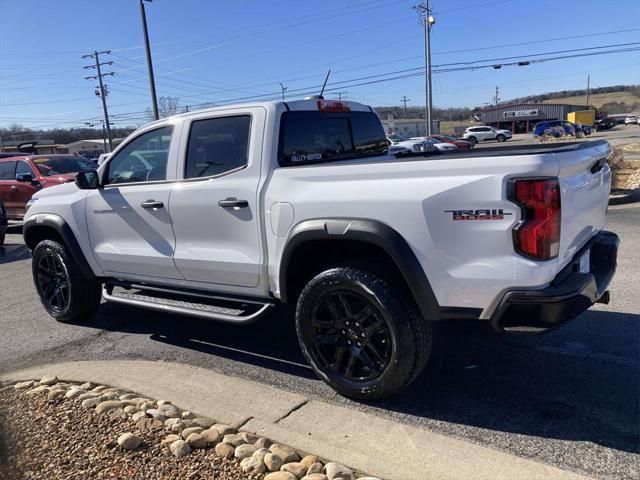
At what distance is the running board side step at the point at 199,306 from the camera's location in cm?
392

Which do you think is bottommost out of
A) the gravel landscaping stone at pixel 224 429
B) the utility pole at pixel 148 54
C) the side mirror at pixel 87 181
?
the gravel landscaping stone at pixel 224 429

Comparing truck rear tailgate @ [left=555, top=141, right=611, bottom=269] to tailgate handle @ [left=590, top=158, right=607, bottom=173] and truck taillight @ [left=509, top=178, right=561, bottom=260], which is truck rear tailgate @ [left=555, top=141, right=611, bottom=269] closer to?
tailgate handle @ [left=590, top=158, right=607, bottom=173]

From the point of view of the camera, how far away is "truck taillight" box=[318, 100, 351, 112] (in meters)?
4.39

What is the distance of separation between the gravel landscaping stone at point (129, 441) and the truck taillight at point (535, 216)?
2.31 m

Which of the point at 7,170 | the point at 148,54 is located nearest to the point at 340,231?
the point at 7,170

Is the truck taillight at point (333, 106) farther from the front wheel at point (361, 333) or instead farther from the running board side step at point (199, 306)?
the running board side step at point (199, 306)

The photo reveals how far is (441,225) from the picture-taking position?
2.98 metres

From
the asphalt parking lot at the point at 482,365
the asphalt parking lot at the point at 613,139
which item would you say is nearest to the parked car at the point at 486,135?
the asphalt parking lot at the point at 613,139

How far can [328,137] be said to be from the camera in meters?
4.45

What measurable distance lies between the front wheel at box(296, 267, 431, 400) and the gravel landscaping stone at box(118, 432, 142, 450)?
1208mm

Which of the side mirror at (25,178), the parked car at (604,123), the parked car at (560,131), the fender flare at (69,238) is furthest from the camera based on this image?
the parked car at (604,123)

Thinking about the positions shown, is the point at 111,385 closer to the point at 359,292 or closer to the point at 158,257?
the point at 158,257

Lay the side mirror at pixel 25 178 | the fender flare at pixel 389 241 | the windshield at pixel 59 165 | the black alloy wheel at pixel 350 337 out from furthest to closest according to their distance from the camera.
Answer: the windshield at pixel 59 165 → the side mirror at pixel 25 178 → the black alloy wheel at pixel 350 337 → the fender flare at pixel 389 241

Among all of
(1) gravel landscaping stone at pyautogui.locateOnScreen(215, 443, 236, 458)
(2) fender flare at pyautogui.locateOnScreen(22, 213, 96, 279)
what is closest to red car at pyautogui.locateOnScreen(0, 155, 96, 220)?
(2) fender flare at pyautogui.locateOnScreen(22, 213, 96, 279)
